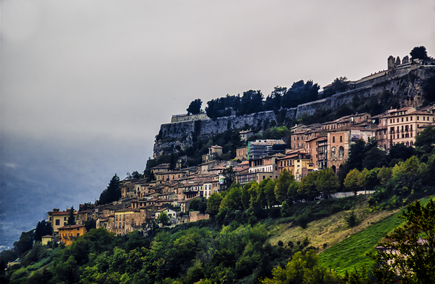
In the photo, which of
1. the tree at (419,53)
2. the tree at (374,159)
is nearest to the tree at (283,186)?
the tree at (374,159)

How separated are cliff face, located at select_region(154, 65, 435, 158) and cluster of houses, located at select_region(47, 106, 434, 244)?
8.01m

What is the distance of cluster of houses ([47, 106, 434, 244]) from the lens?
186ft

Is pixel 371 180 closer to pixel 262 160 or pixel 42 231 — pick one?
pixel 262 160

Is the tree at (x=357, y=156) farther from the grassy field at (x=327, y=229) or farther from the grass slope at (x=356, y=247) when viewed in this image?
the grass slope at (x=356, y=247)

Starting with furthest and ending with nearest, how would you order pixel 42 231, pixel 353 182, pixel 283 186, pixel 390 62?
1. pixel 42 231
2. pixel 390 62
3. pixel 283 186
4. pixel 353 182

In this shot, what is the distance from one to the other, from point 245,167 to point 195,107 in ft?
166

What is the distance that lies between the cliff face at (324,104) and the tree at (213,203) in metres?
24.6

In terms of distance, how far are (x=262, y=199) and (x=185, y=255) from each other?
9.58 metres

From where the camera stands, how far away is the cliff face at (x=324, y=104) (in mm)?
70125

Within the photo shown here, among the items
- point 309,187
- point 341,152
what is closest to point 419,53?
point 341,152

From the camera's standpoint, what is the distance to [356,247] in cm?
4125

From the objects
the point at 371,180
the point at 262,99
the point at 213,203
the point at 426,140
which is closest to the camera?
the point at 371,180

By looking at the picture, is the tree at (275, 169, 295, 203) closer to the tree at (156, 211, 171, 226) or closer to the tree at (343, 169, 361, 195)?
the tree at (343, 169, 361, 195)

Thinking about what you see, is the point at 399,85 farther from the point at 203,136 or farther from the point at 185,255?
the point at 203,136
